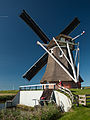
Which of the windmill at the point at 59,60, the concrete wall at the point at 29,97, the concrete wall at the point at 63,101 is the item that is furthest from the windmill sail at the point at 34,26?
the concrete wall at the point at 63,101

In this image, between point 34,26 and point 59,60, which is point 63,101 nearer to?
point 59,60

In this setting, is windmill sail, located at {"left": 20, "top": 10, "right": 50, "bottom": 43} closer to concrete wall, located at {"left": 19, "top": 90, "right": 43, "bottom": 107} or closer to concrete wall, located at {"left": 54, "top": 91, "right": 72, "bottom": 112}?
concrete wall, located at {"left": 19, "top": 90, "right": 43, "bottom": 107}

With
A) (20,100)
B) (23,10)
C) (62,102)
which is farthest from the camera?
(23,10)

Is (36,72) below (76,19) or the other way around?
below

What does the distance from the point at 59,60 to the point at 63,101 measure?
8.77m

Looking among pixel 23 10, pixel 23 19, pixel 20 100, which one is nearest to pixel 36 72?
pixel 20 100

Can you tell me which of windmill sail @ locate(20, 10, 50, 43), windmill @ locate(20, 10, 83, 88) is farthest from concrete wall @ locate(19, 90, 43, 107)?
windmill sail @ locate(20, 10, 50, 43)

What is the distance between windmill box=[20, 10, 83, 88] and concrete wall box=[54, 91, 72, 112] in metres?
3.68

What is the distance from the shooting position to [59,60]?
64.4 ft

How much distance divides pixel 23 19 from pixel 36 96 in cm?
1647

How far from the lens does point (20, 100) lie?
65.2 ft

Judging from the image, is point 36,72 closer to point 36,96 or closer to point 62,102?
point 36,96

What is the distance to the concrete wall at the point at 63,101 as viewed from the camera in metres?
11.2

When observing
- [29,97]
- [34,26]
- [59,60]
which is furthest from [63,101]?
[34,26]
